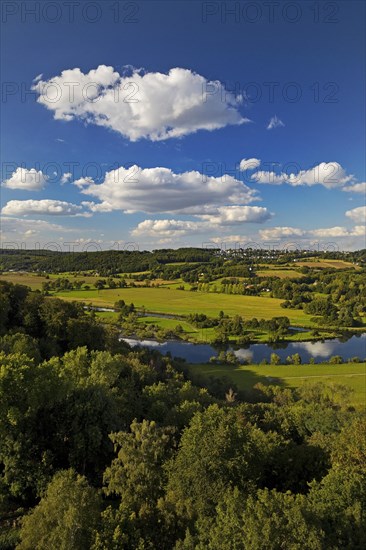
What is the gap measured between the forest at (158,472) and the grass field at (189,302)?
244ft

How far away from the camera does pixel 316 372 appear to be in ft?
181

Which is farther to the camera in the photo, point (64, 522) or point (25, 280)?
point (25, 280)

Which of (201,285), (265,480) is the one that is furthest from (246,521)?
(201,285)

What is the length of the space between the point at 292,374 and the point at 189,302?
59.9 meters

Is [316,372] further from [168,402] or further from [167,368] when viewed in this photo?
[168,402]

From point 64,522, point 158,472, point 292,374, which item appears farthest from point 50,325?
point 292,374

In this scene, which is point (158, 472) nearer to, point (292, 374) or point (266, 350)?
point (292, 374)

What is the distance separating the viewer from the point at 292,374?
54.4 metres

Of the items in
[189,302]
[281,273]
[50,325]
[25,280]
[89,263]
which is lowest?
[189,302]

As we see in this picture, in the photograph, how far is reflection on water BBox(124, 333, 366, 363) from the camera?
68875 mm

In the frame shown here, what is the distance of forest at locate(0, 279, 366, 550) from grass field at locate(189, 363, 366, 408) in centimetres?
2322

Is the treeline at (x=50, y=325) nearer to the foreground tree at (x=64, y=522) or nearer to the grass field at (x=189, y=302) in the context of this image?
the foreground tree at (x=64, y=522)

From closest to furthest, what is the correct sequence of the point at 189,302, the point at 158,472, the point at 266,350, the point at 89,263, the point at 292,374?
the point at 158,472 < the point at 292,374 < the point at 266,350 < the point at 189,302 < the point at 89,263

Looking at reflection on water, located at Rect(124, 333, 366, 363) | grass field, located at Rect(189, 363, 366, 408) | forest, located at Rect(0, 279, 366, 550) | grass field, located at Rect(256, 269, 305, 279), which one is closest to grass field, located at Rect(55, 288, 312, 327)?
reflection on water, located at Rect(124, 333, 366, 363)
